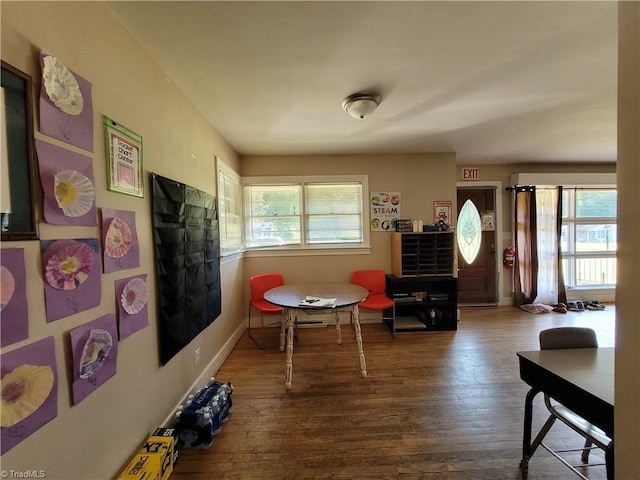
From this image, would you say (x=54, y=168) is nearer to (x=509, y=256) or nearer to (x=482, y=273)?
(x=482, y=273)

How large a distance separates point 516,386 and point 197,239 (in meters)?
2.99

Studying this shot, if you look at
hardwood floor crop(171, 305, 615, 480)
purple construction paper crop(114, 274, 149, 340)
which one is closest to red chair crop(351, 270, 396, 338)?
hardwood floor crop(171, 305, 615, 480)

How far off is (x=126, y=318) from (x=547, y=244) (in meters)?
5.71

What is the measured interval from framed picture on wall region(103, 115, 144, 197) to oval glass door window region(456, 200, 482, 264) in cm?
450

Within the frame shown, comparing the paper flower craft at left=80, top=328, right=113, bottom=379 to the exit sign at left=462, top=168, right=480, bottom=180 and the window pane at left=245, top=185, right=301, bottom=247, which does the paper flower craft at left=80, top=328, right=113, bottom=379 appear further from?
the exit sign at left=462, top=168, right=480, bottom=180

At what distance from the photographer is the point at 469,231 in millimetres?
4469

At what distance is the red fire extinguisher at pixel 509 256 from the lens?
445 cm

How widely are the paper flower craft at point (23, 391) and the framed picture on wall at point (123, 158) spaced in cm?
80

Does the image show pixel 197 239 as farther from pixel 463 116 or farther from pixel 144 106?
pixel 463 116

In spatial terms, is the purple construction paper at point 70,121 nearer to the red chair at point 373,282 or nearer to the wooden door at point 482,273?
the red chair at point 373,282

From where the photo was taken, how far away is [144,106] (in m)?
1.55

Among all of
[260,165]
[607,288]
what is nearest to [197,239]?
[260,165]

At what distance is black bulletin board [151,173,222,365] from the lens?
Result: 1666 mm

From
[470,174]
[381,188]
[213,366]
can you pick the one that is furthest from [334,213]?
[470,174]
